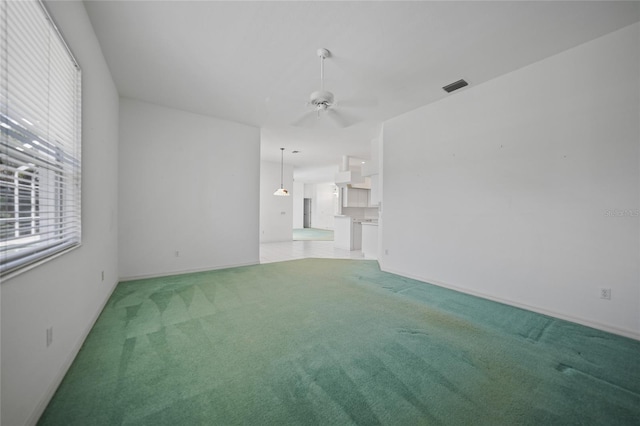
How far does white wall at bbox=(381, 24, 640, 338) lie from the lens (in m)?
2.50

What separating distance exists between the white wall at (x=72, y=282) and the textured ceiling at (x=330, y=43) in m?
0.47

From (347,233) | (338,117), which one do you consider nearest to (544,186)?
(338,117)

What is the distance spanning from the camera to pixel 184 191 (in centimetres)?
462

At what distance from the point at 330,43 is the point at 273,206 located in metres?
7.14

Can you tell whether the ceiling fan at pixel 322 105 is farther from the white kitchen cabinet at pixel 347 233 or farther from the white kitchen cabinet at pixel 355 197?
the white kitchen cabinet at pixel 355 197

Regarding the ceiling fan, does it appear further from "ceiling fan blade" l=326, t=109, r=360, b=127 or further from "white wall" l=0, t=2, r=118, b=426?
"white wall" l=0, t=2, r=118, b=426

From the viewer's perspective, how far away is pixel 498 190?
11.2 ft

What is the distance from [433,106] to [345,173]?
4047 mm

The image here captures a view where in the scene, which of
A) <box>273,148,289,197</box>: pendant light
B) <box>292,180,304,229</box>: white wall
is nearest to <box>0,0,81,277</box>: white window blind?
<box>273,148,289,197</box>: pendant light

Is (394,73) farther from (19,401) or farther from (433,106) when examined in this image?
(19,401)

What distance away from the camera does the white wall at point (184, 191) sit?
4180 mm

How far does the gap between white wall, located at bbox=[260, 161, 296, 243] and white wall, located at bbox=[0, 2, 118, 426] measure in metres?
5.54

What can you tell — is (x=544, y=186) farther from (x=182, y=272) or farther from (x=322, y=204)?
(x=322, y=204)

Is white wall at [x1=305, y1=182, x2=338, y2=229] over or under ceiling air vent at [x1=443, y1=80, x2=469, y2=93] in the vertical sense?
under
